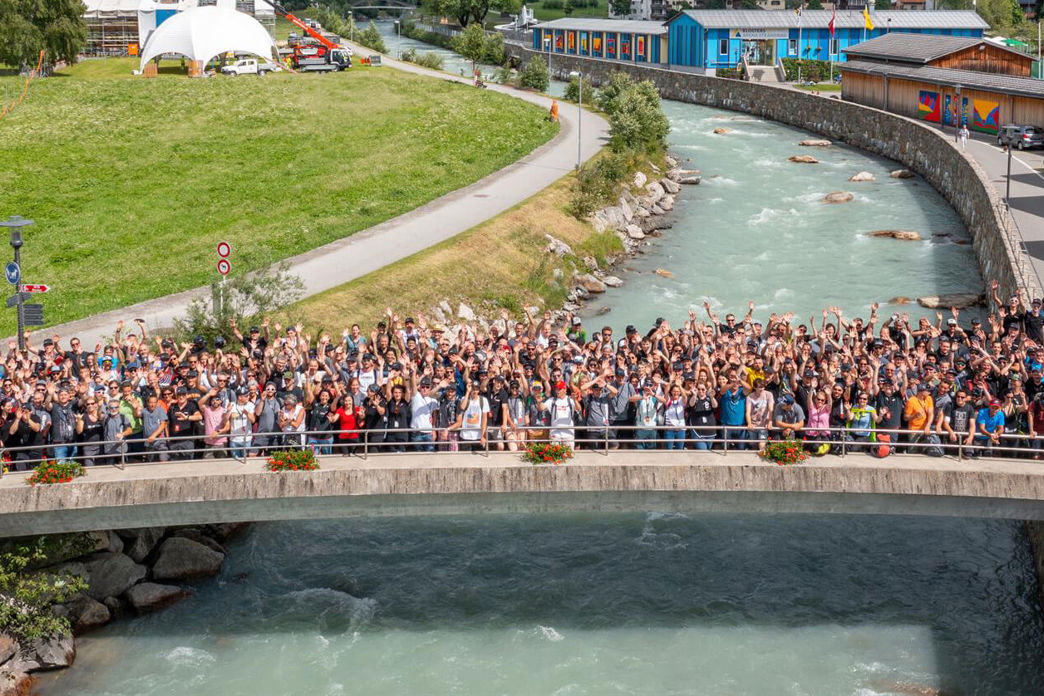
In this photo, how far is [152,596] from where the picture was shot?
20.3 meters

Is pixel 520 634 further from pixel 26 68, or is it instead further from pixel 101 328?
pixel 26 68

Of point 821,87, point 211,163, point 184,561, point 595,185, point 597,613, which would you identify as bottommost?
point 597,613

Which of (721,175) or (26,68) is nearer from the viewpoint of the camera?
(721,175)

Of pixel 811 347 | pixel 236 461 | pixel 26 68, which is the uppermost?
pixel 26 68

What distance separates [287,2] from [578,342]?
521 feet

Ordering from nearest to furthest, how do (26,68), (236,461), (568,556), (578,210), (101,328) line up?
(236,461) → (568,556) → (101,328) → (578,210) → (26,68)

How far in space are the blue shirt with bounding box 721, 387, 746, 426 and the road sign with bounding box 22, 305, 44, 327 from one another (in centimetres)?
1341

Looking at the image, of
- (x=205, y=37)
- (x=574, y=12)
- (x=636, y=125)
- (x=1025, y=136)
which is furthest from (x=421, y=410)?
(x=574, y=12)

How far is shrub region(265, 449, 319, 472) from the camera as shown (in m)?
17.8

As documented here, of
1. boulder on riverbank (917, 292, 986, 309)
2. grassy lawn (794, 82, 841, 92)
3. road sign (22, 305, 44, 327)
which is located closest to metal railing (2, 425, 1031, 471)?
road sign (22, 305, 44, 327)

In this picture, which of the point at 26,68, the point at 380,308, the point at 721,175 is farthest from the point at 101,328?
the point at 26,68

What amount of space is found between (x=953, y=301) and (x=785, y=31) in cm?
5826

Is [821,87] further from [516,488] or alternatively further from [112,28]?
[516,488]

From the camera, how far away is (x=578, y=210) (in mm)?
44000
